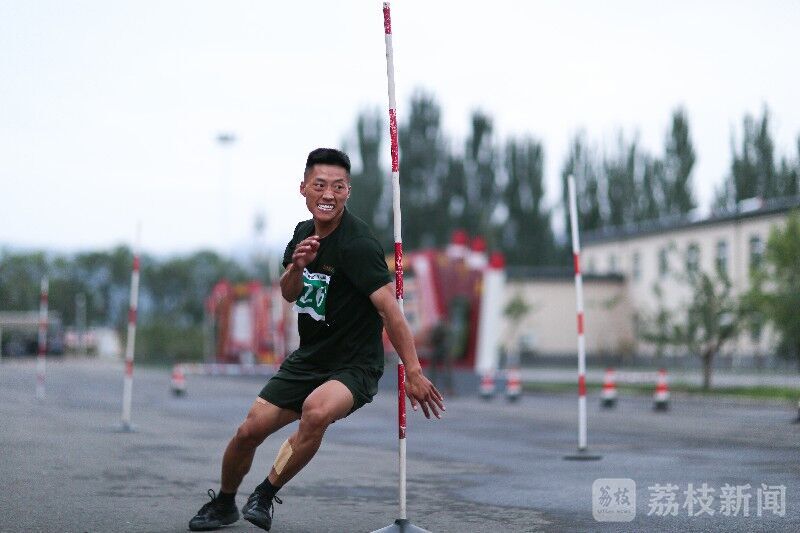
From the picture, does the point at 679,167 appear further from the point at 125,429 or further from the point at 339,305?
the point at 339,305

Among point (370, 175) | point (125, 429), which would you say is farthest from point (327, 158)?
point (370, 175)

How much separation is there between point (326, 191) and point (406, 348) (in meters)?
0.89

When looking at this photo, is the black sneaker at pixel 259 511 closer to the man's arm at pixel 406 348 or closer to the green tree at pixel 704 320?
the man's arm at pixel 406 348

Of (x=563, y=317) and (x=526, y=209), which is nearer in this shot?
(x=563, y=317)

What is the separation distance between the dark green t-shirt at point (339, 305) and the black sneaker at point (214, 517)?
967 millimetres

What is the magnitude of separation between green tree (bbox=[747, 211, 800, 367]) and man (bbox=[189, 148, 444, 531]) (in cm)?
2401

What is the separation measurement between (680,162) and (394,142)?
5901 centimetres

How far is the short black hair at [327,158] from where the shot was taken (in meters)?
5.86

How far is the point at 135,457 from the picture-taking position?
436 inches

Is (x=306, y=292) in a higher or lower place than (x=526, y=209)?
lower

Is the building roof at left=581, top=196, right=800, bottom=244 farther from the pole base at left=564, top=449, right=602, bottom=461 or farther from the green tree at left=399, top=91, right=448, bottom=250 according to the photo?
the pole base at left=564, top=449, right=602, bottom=461

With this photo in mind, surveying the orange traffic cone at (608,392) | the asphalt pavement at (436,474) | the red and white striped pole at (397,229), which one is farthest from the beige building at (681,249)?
the red and white striped pole at (397,229)

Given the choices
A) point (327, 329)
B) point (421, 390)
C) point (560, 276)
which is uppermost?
point (560, 276)

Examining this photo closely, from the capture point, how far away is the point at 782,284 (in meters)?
28.9
